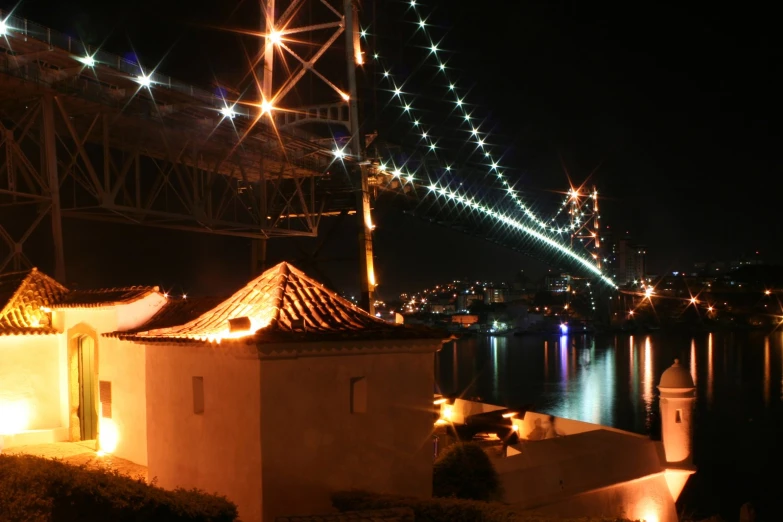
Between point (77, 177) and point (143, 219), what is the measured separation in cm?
236

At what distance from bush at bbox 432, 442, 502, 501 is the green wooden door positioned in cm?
560

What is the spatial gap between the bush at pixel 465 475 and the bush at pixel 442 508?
2.45 metres

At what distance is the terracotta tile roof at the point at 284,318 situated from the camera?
6984mm

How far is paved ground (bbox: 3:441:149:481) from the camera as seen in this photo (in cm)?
995

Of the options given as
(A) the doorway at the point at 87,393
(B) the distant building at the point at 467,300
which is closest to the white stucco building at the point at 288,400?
(A) the doorway at the point at 87,393

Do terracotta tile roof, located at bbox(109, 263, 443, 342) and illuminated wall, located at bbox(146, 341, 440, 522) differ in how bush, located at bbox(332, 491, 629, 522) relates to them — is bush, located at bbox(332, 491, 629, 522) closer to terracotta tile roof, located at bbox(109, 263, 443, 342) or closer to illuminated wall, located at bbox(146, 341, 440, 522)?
illuminated wall, located at bbox(146, 341, 440, 522)

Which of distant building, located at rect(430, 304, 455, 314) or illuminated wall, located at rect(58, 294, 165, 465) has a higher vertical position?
illuminated wall, located at rect(58, 294, 165, 465)

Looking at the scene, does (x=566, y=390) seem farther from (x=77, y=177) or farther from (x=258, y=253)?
(x=77, y=177)

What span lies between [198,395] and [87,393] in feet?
16.9

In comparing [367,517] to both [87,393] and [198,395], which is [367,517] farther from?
[87,393]

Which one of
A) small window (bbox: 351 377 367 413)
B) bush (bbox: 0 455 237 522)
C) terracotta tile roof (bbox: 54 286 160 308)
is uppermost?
terracotta tile roof (bbox: 54 286 160 308)

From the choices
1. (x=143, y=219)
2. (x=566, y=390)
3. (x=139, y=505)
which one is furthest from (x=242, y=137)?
(x=566, y=390)

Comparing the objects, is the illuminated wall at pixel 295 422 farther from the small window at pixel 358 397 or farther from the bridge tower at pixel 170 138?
the bridge tower at pixel 170 138

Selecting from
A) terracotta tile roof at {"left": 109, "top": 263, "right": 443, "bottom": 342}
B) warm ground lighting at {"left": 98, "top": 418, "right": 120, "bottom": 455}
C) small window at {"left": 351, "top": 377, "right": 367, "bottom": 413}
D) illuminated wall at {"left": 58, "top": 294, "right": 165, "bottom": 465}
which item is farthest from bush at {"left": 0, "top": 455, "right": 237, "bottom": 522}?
warm ground lighting at {"left": 98, "top": 418, "right": 120, "bottom": 455}
